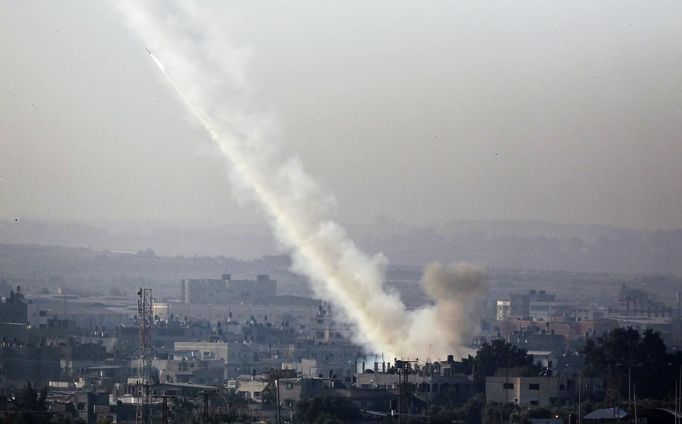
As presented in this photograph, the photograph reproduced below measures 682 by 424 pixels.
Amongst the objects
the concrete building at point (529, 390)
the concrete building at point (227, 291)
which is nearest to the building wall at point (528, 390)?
the concrete building at point (529, 390)

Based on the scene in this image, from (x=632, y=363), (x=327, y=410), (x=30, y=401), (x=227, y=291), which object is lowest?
(x=327, y=410)

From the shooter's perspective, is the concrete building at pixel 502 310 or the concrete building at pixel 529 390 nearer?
the concrete building at pixel 529 390

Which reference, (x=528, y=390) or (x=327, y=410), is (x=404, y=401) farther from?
(x=528, y=390)

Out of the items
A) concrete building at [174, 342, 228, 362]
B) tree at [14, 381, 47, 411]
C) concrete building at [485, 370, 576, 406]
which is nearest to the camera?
tree at [14, 381, 47, 411]

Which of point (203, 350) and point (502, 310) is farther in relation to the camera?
point (502, 310)

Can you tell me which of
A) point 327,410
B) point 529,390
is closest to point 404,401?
point 327,410

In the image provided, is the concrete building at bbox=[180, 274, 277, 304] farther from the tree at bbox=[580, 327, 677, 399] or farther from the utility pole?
the utility pole

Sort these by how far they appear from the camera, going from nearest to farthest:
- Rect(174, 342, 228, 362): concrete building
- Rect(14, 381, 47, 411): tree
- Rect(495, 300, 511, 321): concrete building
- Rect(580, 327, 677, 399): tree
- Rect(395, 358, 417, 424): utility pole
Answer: Rect(395, 358, 417, 424): utility pole < Rect(14, 381, 47, 411): tree < Rect(580, 327, 677, 399): tree < Rect(174, 342, 228, 362): concrete building < Rect(495, 300, 511, 321): concrete building

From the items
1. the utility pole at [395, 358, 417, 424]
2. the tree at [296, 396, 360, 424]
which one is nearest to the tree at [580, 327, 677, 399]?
the utility pole at [395, 358, 417, 424]

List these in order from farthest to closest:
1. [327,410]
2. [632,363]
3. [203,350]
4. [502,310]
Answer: [502,310]
[203,350]
[632,363]
[327,410]

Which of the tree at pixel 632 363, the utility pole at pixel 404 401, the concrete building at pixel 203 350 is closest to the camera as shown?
the utility pole at pixel 404 401

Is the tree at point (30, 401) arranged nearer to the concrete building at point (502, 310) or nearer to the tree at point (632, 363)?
the tree at point (632, 363)

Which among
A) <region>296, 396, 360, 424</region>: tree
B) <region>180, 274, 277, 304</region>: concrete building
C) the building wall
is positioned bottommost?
<region>296, 396, 360, 424</region>: tree

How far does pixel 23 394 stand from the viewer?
6750 centimetres
